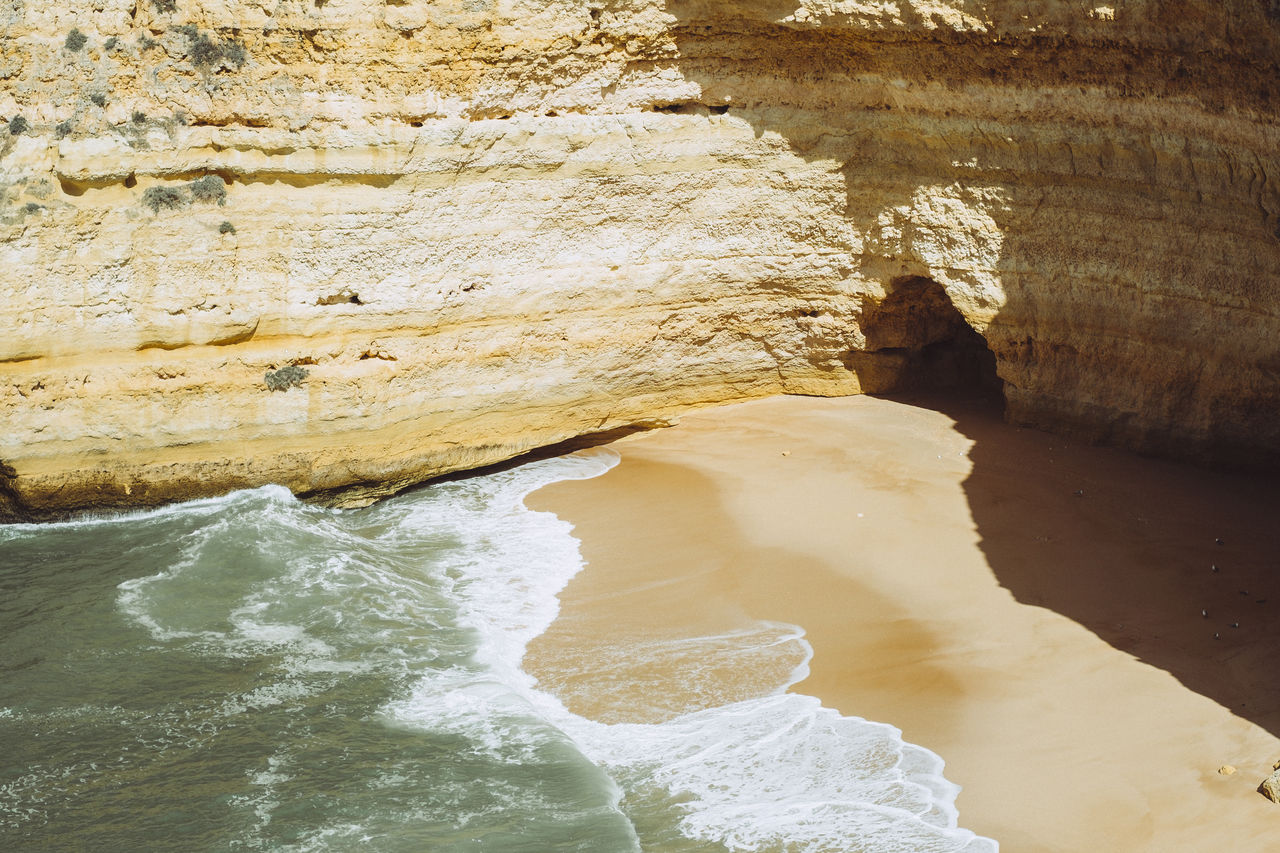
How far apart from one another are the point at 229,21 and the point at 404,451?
4054mm

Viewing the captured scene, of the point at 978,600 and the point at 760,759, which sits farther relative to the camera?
the point at 978,600

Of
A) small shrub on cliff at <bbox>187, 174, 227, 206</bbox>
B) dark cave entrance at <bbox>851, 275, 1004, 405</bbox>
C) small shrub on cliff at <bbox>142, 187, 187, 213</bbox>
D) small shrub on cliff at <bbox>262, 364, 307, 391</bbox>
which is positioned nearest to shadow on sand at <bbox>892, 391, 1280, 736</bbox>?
dark cave entrance at <bbox>851, 275, 1004, 405</bbox>

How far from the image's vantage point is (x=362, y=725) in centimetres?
755

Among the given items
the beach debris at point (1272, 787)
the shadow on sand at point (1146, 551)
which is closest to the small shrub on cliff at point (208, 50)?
the shadow on sand at point (1146, 551)

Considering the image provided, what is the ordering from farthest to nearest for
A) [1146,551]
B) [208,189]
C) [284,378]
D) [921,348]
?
[921,348], [284,378], [208,189], [1146,551]

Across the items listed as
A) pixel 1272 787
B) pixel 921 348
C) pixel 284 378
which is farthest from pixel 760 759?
pixel 921 348

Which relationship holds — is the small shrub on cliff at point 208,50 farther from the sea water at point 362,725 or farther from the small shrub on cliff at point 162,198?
the sea water at point 362,725

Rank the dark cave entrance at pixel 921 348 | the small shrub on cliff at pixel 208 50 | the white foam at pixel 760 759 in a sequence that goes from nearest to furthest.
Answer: the white foam at pixel 760 759
the small shrub on cliff at pixel 208 50
the dark cave entrance at pixel 921 348

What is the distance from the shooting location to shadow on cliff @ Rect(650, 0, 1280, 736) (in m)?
8.56

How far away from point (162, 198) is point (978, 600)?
294 inches

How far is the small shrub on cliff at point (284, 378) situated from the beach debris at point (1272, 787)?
8.01 m

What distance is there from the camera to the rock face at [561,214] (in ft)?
32.7

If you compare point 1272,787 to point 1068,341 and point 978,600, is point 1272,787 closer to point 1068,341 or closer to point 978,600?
point 978,600

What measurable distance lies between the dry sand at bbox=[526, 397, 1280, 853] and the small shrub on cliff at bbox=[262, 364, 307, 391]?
2.43m
